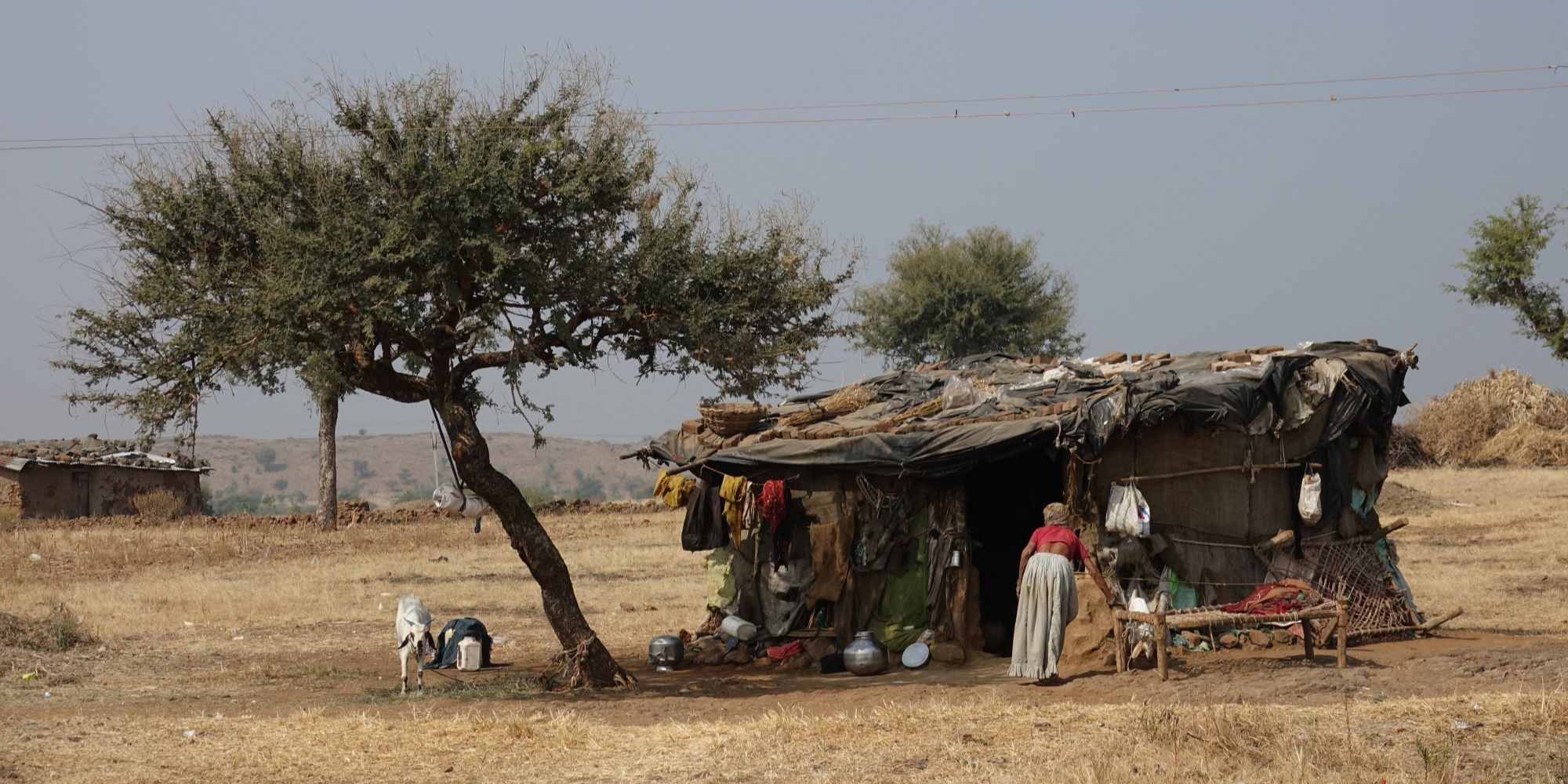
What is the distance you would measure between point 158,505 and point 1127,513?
112 feet

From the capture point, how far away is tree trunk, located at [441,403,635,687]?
14.0 meters

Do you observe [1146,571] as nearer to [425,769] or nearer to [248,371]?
[425,769]

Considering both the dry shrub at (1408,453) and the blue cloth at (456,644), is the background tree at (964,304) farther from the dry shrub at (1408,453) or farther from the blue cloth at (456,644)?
the blue cloth at (456,644)

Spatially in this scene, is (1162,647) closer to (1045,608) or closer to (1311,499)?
(1045,608)

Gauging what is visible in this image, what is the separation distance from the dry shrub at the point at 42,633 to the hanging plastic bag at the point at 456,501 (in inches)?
204

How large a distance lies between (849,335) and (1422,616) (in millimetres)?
7114

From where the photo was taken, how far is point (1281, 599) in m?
14.3

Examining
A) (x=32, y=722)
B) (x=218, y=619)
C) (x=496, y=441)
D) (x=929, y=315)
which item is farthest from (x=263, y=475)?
(x=32, y=722)

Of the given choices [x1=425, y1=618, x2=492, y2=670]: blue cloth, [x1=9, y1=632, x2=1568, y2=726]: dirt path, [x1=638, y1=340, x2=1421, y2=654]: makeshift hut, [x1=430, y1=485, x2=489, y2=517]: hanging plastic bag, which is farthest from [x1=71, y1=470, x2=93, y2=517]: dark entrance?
[x1=638, y1=340, x2=1421, y2=654]: makeshift hut

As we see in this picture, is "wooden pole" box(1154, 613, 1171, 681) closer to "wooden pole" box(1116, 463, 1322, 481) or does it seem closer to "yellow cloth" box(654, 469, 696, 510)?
"wooden pole" box(1116, 463, 1322, 481)

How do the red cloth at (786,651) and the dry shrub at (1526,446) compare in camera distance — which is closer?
the red cloth at (786,651)

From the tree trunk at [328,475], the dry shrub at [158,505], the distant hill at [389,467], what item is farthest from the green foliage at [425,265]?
the distant hill at [389,467]

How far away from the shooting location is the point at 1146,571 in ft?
47.7

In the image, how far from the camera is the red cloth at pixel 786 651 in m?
15.9
